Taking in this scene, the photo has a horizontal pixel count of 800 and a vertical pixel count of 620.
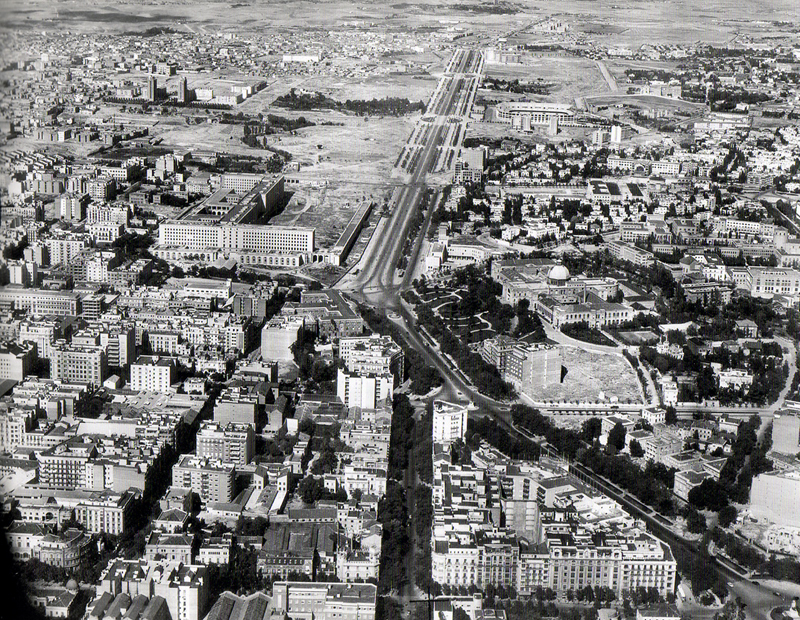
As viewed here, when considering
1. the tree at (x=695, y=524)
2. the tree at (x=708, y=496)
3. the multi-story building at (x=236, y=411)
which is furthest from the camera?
the multi-story building at (x=236, y=411)

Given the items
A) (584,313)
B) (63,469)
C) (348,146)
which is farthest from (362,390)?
(348,146)

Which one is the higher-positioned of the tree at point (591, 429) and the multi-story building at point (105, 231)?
the multi-story building at point (105, 231)

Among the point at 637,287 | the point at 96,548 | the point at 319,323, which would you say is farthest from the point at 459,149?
the point at 96,548

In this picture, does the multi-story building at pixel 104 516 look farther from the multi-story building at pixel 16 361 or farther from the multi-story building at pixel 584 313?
the multi-story building at pixel 584 313

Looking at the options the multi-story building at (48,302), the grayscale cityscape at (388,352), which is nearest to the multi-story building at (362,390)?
the grayscale cityscape at (388,352)

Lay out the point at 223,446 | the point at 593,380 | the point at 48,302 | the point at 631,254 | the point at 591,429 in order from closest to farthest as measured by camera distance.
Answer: the point at 223,446 < the point at 591,429 < the point at 593,380 < the point at 48,302 < the point at 631,254

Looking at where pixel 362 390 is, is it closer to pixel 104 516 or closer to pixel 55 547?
pixel 104 516
